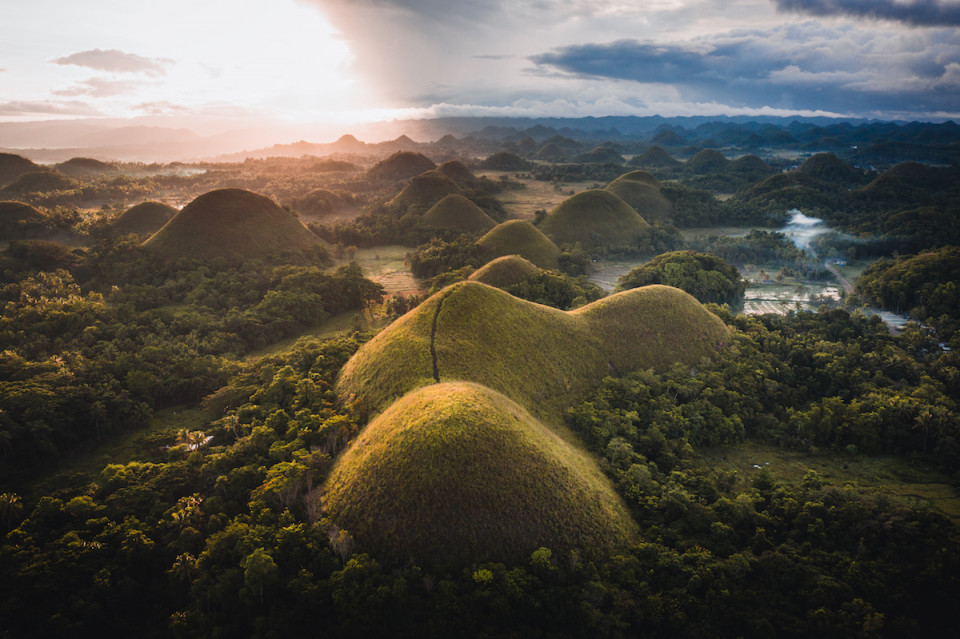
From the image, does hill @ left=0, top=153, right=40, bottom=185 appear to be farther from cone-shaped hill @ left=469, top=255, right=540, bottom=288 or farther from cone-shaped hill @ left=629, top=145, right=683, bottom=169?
cone-shaped hill @ left=629, top=145, right=683, bottom=169

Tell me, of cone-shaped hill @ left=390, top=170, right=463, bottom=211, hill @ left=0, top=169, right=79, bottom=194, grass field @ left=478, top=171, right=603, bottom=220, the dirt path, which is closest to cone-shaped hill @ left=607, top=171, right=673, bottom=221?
grass field @ left=478, top=171, right=603, bottom=220


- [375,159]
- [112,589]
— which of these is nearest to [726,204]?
[112,589]

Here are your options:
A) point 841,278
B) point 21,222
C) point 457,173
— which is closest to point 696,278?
point 841,278

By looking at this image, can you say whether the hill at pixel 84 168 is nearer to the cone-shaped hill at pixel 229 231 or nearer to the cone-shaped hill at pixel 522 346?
the cone-shaped hill at pixel 229 231

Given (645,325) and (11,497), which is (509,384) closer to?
(645,325)

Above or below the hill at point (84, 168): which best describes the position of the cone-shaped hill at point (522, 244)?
below

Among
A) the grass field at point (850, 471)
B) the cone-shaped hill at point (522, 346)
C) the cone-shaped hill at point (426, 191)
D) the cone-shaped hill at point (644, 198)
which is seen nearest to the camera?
the grass field at point (850, 471)

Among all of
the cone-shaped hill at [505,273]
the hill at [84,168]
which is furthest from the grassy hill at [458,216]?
the hill at [84,168]
